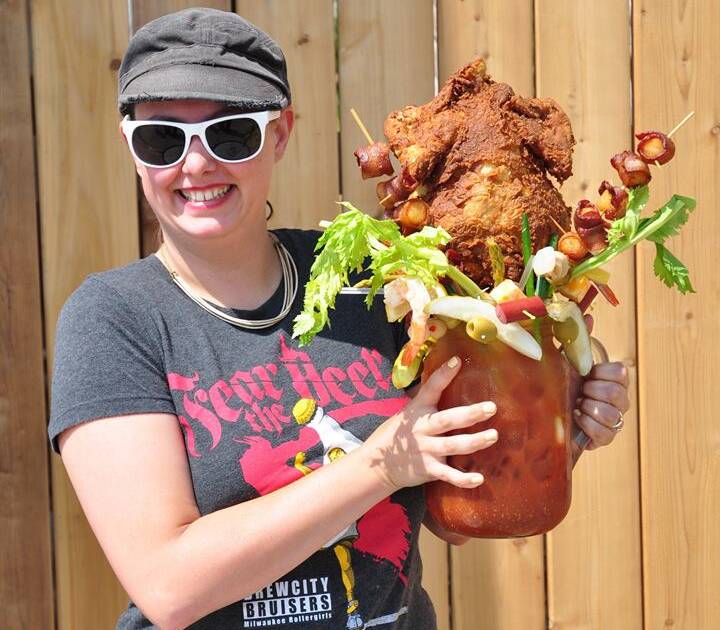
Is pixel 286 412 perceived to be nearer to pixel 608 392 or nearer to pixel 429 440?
pixel 429 440

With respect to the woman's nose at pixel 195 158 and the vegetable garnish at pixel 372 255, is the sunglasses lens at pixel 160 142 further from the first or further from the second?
the vegetable garnish at pixel 372 255

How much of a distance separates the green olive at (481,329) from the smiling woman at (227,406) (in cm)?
7

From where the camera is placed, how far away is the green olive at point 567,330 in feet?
3.82

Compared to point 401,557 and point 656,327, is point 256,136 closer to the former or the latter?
point 401,557

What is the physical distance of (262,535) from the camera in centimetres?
112

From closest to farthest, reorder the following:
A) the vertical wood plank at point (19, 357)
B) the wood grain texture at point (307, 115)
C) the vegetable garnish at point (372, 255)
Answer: the vegetable garnish at point (372, 255) → the vertical wood plank at point (19, 357) → the wood grain texture at point (307, 115)

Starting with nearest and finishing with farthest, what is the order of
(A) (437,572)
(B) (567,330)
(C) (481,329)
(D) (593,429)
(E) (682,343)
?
(C) (481,329)
(B) (567,330)
(D) (593,429)
(A) (437,572)
(E) (682,343)

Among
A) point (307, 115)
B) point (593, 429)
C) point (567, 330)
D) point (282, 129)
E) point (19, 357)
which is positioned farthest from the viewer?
point (307, 115)

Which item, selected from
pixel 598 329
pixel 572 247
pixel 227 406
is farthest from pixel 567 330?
pixel 598 329

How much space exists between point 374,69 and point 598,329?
2.53 ft

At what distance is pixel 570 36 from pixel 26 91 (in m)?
1.16

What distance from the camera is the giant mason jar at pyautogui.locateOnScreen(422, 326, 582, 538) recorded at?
3.71 ft

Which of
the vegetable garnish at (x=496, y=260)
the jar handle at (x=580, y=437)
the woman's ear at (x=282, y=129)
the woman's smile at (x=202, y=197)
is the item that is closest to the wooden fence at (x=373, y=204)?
the woman's ear at (x=282, y=129)

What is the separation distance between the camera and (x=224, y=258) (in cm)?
134
